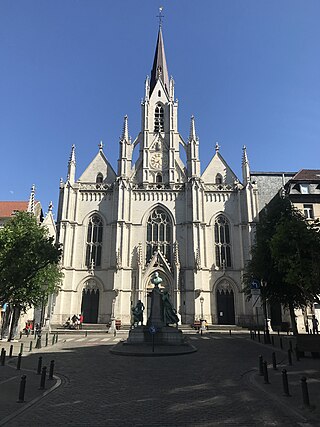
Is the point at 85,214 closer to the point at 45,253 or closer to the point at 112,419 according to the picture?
the point at 45,253

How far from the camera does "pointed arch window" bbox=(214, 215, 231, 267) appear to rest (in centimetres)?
4303

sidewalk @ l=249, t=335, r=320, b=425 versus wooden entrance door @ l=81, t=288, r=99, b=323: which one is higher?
wooden entrance door @ l=81, t=288, r=99, b=323

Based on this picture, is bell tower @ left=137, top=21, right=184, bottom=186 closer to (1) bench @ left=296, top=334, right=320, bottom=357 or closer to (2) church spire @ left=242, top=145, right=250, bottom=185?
(2) church spire @ left=242, top=145, right=250, bottom=185

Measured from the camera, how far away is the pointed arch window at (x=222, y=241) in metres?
43.0

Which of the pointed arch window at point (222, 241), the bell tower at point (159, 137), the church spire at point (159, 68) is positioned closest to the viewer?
the pointed arch window at point (222, 241)

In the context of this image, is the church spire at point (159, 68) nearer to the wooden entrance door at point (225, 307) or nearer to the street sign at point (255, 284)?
the wooden entrance door at point (225, 307)

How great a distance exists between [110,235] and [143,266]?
617 centimetres

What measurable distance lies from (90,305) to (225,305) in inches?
680

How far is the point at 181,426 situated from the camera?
20.6ft


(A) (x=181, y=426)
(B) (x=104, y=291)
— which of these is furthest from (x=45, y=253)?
(B) (x=104, y=291)

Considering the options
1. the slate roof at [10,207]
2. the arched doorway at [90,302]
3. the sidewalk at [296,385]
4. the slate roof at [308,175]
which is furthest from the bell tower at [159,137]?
the sidewalk at [296,385]

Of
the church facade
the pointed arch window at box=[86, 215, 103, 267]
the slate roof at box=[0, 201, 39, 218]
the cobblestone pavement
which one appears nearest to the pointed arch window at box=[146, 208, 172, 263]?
the church facade

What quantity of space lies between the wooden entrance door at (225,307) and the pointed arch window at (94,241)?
16.3 meters

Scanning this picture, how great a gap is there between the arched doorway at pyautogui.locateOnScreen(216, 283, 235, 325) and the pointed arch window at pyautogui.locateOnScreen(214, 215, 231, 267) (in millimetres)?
3110
